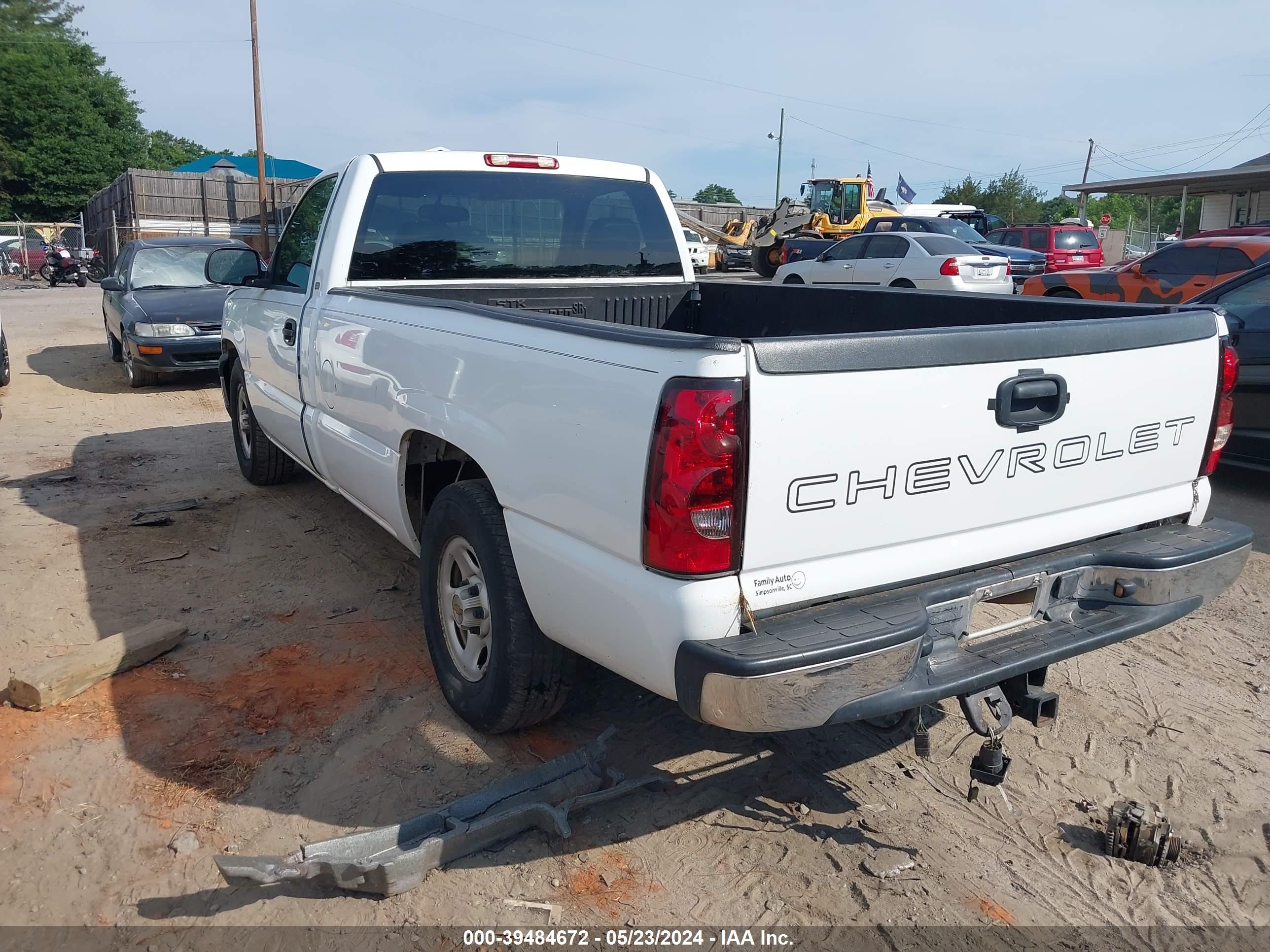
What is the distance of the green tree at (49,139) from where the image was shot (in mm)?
47812

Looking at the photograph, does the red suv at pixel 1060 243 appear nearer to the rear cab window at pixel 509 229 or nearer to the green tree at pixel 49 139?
the rear cab window at pixel 509 229

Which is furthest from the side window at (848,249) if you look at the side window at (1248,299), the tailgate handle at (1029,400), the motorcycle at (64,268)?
the motorcycle at (64,268)

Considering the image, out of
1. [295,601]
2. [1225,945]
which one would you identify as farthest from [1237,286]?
[295,601]

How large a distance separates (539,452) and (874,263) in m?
15.9

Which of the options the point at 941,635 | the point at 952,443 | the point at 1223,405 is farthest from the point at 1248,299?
the point at 941,635

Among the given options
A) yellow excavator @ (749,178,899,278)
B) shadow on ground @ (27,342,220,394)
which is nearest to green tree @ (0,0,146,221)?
yellow excavator @ (749,178,899,278)

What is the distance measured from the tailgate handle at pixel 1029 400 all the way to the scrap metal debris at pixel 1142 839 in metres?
1.20

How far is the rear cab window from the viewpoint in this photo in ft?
15.1

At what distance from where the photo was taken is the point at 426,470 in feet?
12.8

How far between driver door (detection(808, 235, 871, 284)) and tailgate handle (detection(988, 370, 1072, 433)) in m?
15.8

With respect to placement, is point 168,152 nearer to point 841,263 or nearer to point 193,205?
point 193,205

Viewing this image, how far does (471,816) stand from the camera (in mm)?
2857

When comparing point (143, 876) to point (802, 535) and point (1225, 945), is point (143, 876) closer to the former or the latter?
point (802, 535)

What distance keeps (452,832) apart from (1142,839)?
2.00 meters
